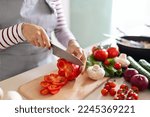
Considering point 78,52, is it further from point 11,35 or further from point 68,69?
point 11,35

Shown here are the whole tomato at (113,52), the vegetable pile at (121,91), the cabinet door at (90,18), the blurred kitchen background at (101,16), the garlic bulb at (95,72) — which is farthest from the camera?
the cabinet door at (90,18)

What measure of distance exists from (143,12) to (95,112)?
1179 millimetres

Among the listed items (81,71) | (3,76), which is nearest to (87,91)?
(81,71)

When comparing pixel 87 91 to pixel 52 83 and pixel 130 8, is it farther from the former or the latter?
pixel 130 8

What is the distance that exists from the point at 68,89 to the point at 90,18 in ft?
3.89

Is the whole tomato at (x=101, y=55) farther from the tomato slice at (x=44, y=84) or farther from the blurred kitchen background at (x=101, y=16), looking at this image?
the blurred kitchen background at (x=101, y=16)

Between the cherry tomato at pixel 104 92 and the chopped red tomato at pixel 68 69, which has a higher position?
the chopped red tomato at pixel 68 69

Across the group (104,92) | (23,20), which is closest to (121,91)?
(104,92)

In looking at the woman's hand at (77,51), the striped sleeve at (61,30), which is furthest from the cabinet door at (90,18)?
the woman's hand at (77,51)

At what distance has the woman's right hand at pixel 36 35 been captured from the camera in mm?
791

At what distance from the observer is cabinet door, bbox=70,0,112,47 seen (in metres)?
1.84

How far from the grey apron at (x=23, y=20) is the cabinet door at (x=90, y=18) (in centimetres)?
Result: 90

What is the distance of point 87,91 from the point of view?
0.78 metres

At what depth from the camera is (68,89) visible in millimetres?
789
